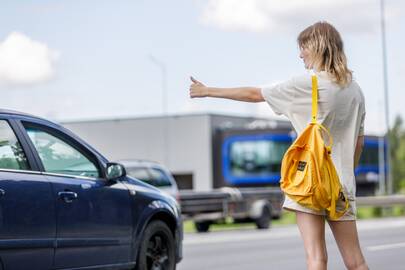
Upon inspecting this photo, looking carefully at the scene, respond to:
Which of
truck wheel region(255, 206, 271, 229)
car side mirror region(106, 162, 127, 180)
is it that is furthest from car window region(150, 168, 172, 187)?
car side mirror region(106, 162, 127, 180)

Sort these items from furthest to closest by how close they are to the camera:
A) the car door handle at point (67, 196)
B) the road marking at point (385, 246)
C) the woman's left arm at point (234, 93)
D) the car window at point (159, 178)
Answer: the car window at point (159, 178) → the road marking at point (385, 246) → the car door handle at point (67, 196) → the woman's left arm at point (234, 93)

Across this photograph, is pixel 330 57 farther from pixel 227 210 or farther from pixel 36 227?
pixel 227 210

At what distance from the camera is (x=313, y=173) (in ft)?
17.1

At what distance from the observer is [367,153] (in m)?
59.5

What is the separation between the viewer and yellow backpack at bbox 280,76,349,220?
521 cm

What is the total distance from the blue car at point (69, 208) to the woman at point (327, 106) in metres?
2.22

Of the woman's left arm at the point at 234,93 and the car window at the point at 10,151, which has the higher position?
the woman's left arm at the point at 234,93

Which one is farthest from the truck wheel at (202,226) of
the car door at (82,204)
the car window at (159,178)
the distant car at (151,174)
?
the car door at (82,204)

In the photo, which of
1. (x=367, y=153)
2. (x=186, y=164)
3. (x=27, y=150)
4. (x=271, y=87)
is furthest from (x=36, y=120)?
(x=186, y=164)

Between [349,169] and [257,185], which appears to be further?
[257,185]

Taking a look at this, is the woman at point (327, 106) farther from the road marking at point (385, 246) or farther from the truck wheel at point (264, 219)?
the truck wheel at point (264, 219)

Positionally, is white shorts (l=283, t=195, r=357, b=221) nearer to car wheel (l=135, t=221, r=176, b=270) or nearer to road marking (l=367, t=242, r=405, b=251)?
car wheel (l=135, t=221, r=176, b=270)

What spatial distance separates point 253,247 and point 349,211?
1161 cm

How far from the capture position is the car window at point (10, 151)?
723cm
